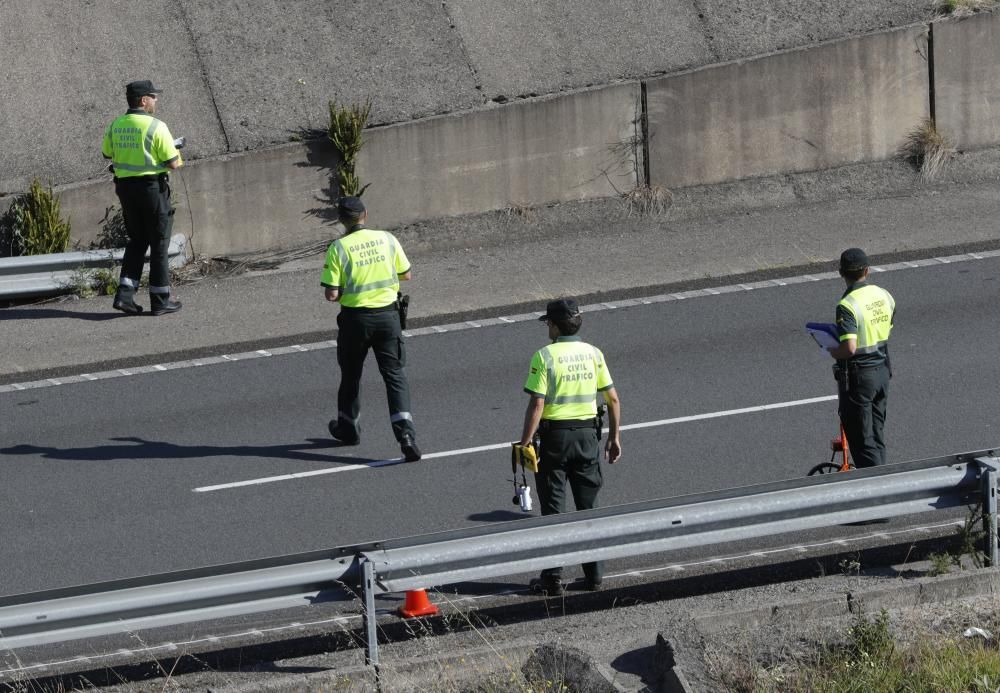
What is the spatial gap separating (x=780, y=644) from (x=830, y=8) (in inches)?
514

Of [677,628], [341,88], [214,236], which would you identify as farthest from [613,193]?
[677,628]

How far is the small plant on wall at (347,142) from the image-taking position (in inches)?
652

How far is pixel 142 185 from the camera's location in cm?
1430

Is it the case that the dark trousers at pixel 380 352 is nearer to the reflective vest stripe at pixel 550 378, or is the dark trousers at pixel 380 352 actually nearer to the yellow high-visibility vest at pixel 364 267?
the yellow high-visibility vest at pixel 364 267

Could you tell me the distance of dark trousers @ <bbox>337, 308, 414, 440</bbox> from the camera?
11195mm

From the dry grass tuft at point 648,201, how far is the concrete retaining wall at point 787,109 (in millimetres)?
212

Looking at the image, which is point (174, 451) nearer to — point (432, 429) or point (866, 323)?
point (432, 429)

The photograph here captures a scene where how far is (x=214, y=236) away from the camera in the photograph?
1650cm

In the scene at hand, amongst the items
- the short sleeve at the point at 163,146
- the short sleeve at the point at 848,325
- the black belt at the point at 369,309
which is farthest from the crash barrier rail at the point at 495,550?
the short sleeve at the point at 163,146

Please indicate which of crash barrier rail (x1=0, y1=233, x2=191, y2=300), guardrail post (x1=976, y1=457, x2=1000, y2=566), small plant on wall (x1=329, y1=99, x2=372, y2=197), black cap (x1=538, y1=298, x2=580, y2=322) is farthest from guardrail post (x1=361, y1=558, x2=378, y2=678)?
small plant on wall (x1=329, y1=99, x2=372, y2=197)

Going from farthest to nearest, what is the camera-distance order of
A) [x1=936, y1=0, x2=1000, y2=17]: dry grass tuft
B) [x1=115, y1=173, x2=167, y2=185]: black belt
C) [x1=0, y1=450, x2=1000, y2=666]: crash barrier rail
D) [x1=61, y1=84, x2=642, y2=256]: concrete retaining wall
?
[x1=936, y1=0, x2=1000, y2=17]: dry grass tuft < [x1=61, y1=84, x2=642, y2=256]: concrete retaining wall < [x1=115, y1=173, x2=167, y2=185]: black belt < [x1=0, y1=450, x2=1000, y2=666]: crash barrier rail

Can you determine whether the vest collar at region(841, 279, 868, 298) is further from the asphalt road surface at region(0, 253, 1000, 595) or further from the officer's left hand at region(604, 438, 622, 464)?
the officer's left hand at region(604, 438, 622, 464)

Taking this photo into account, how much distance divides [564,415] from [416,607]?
1430 mm

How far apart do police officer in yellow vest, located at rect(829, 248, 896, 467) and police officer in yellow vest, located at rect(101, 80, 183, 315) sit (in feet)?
23.2
